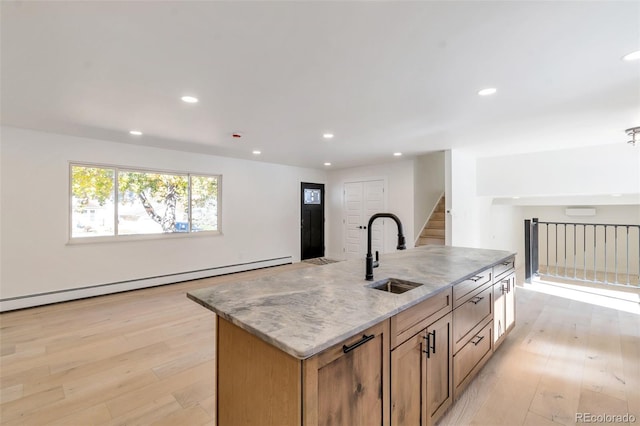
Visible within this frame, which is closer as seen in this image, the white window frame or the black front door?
the white window frame

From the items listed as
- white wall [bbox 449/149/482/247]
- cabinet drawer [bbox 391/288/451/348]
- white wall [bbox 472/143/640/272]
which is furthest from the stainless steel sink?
white wall [bbox 472/143/640/272]

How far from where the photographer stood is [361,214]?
6.92m

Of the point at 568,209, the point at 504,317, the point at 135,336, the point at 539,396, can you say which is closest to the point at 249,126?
the point at 135,336

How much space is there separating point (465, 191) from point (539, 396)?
4.03 metres

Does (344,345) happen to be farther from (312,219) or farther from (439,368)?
(312,219)

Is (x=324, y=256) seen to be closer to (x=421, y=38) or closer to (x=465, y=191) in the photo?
(x=465, y=191)

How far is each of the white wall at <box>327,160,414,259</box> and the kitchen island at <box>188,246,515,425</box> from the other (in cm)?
405

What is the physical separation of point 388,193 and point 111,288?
5307 millimetres

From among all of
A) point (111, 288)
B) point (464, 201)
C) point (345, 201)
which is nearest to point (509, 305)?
point (464, 201)

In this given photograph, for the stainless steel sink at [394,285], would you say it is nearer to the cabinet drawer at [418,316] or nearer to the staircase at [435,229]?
the cabinet drawer at [418,316]

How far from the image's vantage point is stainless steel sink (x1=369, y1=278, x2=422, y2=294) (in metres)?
1.79

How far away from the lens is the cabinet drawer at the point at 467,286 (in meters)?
1.85

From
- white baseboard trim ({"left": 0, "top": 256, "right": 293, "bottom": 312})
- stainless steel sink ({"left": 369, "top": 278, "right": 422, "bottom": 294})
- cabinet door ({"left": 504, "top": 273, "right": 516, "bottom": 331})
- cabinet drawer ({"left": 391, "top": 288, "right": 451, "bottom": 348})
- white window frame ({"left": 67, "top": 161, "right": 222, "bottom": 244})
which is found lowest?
white baseboard trim ({"left": 0, "top": 256, "right": 293, "bottom": 312})

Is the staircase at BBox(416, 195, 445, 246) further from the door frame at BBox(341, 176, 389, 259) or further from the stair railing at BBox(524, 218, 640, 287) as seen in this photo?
the stair railing at BBox(524, 218, 640, 287)
